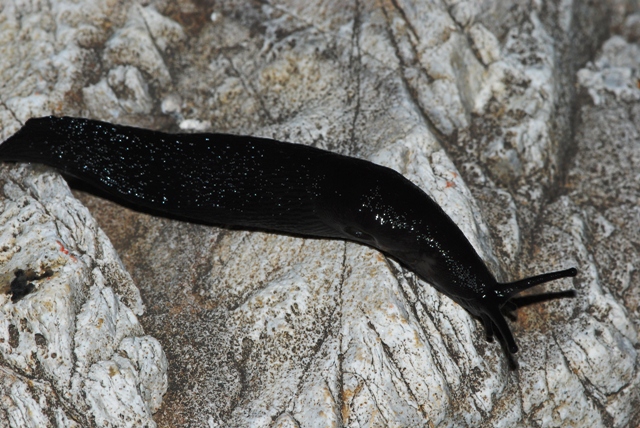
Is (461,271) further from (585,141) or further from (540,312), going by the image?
(585,141)

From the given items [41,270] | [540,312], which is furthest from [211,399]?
[540,312]

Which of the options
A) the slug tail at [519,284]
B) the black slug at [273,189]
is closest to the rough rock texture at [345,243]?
the black slug at [273,189]

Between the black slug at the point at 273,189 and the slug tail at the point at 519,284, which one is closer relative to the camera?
the slug tail at the point at 519,284

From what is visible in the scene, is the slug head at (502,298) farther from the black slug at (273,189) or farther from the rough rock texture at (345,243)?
the rough rock texture at (345,243)

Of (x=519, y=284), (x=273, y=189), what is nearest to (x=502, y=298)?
(x=519, y=284)

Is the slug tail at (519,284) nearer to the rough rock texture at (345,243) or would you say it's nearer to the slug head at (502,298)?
the slug head at (502,298)
